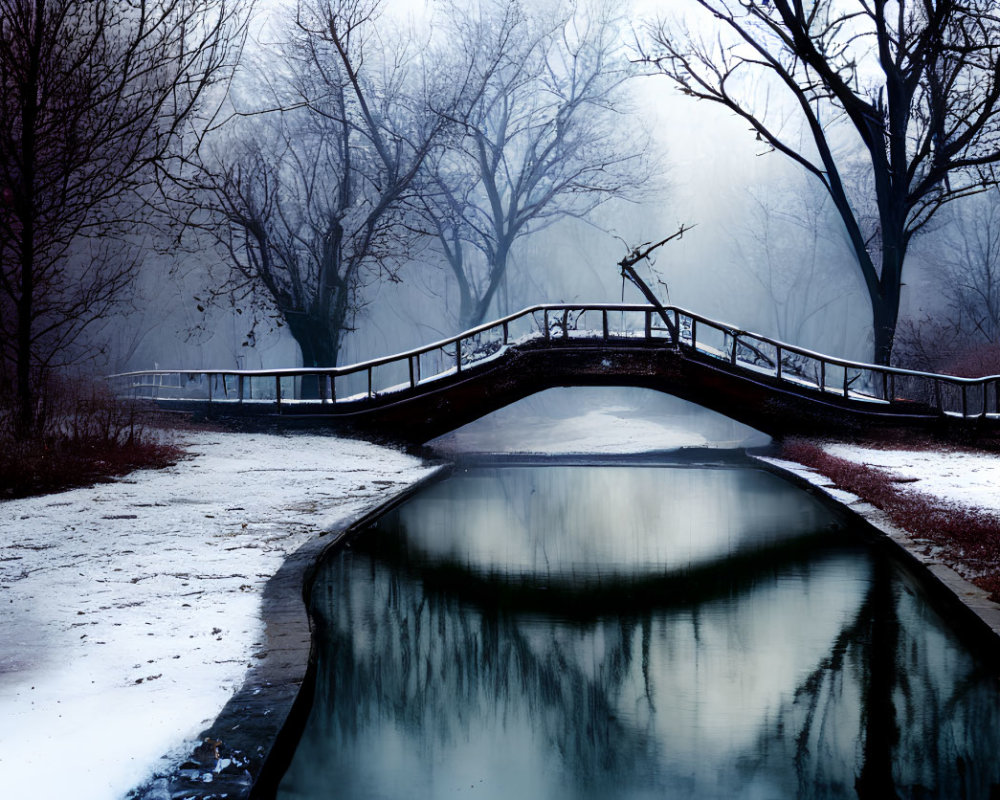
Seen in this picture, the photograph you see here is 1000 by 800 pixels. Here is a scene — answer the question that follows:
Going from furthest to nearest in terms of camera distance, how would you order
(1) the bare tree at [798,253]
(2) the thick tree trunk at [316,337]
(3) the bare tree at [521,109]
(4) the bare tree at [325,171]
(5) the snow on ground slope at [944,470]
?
(1) the bare tree at [798,253] < (3) the bare tree at [521,109] < (2) the thick tree trunk at [316,337] < (4) the bare tree at [325,171] < (5) the snow on ground slope at [944,470]

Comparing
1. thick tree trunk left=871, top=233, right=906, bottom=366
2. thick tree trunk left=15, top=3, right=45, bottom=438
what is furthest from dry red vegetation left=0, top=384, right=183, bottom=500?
thick tree trunk left=871, top=233, right=906, bottom=366

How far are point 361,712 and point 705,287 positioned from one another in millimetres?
68875

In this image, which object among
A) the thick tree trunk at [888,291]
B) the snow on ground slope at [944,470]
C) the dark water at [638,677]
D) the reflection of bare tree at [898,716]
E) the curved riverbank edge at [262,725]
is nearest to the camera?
the curved riverbank edge at [262,725]

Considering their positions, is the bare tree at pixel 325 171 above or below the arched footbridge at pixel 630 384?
above

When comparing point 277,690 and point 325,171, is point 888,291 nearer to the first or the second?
point 325,171

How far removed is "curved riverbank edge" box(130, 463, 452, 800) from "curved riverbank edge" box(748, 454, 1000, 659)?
4.49m

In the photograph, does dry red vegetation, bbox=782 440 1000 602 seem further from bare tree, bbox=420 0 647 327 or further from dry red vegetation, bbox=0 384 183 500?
bare tree, bbox=420 0 647 327

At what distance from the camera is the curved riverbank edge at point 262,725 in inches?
179

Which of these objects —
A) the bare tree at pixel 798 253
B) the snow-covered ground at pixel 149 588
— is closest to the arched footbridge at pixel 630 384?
the snow-covered ground at pixel 149 588

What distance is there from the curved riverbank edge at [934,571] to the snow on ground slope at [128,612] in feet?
16.6

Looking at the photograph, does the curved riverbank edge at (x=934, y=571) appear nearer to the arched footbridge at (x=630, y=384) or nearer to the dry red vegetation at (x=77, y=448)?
the arched footbridge at (x=630, y=384)

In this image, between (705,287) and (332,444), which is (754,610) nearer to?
(332,444)

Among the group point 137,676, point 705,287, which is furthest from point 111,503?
point 705,287

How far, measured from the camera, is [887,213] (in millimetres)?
23344
